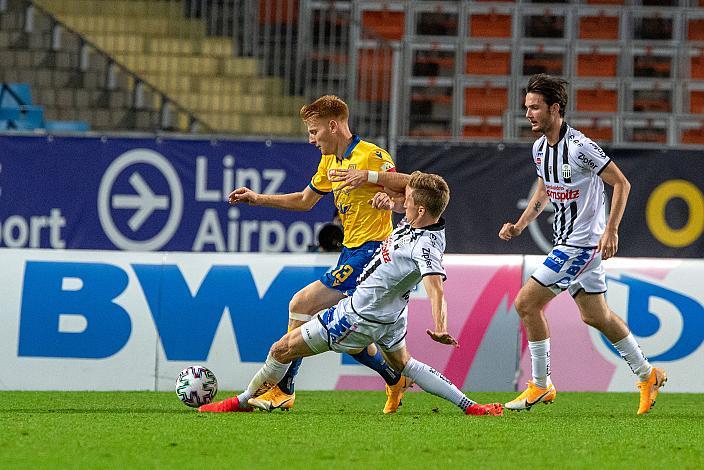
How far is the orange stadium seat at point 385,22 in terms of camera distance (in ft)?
59.6

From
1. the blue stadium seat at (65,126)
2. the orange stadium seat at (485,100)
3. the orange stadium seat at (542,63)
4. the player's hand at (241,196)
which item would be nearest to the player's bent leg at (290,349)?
the player's hand at (241,196)

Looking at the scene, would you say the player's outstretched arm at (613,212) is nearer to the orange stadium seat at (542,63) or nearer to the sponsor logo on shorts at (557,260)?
the sponsor logo on shorts at (557,260)

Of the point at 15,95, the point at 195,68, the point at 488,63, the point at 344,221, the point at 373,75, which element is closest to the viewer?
the point at 344,221

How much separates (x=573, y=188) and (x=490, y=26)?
413 inches

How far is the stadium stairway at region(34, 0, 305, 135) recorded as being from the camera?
51.5 ft

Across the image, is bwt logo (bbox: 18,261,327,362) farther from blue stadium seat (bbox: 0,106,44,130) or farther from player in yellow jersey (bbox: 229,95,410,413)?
blue stadium seat (bbox: 0,106,44,130)

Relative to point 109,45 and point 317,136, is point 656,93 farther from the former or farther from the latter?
point 317,136

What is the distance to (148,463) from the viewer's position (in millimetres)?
5160

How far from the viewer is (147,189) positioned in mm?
13219

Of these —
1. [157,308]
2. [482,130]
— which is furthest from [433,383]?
[482,130]

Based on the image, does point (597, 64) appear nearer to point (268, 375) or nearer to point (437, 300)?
point (268, 375)

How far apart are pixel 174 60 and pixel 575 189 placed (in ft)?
30.2

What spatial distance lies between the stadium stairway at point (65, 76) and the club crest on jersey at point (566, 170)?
8.17m

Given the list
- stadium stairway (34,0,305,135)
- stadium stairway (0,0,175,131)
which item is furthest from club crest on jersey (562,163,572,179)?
stadium stairway (0,0,175,131)
